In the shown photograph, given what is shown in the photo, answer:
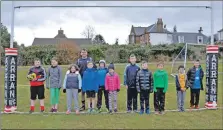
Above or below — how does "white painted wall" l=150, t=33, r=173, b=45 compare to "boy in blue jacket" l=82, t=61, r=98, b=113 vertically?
above

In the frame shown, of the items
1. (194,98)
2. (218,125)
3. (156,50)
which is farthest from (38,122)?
(156,50)

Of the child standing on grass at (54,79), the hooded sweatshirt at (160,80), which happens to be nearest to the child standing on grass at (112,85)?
the hooded sweatshirt at (160,80)

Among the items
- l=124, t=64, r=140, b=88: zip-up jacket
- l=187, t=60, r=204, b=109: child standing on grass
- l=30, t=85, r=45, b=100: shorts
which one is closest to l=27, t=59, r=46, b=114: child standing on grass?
l=30, t=85, r=45, b=100: shorts

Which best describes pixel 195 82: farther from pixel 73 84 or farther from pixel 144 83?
pixel 73 84

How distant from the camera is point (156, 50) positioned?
108 feet

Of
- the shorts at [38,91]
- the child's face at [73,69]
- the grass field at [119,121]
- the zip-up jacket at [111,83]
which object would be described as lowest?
the grass field at [119,121]

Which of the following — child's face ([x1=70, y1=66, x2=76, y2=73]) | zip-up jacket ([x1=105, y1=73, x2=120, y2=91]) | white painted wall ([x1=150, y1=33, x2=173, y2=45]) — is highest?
white painted wall ([x1=150, y1=33, x2=173, y2=45])

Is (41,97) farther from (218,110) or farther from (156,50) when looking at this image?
(156,50)

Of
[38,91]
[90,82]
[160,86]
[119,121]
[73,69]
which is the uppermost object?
[73,69]

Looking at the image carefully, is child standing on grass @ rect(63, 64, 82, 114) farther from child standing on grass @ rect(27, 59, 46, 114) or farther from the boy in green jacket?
the boy in green jacket

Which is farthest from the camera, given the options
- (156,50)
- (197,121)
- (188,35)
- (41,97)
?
(188,35)

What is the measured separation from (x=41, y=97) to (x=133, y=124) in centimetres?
313

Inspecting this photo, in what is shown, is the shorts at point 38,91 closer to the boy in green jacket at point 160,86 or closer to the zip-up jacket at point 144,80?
the zip-up jacket at point 144,80

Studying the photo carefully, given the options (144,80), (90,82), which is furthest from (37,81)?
(144,80)
